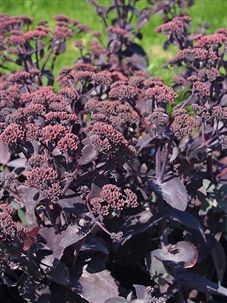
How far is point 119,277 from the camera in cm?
247

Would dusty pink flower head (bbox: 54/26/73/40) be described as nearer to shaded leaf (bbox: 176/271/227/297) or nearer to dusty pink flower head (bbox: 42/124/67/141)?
dusty pink flower head (bbox: 42/124/67/141)

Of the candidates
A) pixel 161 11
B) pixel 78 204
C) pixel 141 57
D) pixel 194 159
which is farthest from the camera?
pixel 161 11

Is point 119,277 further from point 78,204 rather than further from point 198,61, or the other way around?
point 198,61

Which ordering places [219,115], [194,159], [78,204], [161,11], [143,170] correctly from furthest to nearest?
[161,11] → [143,170] → [194,159] → [219,115] → [78,204]

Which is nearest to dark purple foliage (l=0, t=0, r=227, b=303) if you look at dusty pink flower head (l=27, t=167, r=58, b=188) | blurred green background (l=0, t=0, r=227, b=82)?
dusty pink flower head (l=27, t=167, r=58, b=188)

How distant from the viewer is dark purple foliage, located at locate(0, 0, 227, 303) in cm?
188

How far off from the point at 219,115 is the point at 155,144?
279 millimetres

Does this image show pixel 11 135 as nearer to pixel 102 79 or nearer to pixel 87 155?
pixel 87 155

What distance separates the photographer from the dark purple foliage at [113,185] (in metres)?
1.88

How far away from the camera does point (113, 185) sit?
186 centimetres

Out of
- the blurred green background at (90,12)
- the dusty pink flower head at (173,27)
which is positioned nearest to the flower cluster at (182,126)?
the dusty pink flower head at (173,27)

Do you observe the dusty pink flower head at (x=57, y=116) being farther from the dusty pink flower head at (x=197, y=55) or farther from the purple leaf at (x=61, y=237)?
the dusty pink flower head at (x=197, y=55)

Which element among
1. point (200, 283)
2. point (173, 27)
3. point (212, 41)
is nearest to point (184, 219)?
point (200, 283)

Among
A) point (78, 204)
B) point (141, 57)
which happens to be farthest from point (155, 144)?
point (141, 57)
